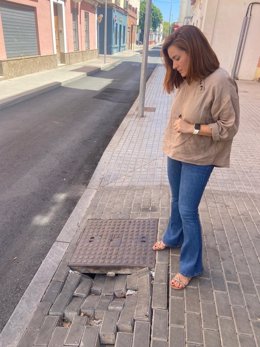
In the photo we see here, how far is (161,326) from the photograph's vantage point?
Answer: 2.12 meters

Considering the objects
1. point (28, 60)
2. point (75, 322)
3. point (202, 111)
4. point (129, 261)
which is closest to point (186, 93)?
point (202, 111)

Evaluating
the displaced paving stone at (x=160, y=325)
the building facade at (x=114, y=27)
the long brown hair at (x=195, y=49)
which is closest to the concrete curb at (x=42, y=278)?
the displaced paving stone at (x=160, y=325)

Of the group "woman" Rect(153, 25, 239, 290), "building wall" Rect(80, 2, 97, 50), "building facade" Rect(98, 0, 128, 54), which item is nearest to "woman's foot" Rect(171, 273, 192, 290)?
"woman" Rect(153, 25, 239, 290)

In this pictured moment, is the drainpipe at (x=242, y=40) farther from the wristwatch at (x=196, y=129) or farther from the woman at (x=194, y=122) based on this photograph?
the wristwatch at (x=196, y=129)

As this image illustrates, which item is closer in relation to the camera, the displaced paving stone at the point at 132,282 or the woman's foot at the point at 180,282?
the woman's foot at the point at 180,282

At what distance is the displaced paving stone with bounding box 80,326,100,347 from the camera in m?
2.05

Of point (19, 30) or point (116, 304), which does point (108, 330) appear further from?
point (19, 30)

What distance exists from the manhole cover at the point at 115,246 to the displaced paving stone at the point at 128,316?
0.38 metres

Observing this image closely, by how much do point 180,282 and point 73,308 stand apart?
3.02 ft

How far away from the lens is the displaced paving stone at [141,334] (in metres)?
2.02

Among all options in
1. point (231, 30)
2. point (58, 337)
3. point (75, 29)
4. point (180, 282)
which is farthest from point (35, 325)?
point (75, 29)

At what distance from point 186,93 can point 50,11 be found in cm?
1853

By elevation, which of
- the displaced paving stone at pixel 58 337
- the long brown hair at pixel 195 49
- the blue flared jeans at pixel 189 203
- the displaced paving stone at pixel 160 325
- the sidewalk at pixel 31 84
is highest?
the long brown hair at pixel 195 49

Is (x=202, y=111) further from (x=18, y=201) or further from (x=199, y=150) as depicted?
(x=18, y=201)
